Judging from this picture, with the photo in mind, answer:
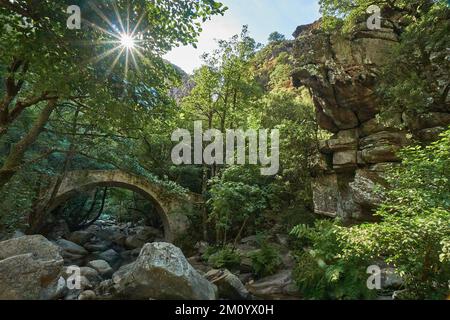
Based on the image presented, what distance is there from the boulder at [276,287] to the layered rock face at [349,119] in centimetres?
396

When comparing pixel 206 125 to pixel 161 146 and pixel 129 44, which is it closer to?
pixel 161 146

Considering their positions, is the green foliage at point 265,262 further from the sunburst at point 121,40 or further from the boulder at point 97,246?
the boulder at point 97,246

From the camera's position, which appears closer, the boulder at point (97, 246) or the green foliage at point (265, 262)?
the green foliage at point (265, 262)

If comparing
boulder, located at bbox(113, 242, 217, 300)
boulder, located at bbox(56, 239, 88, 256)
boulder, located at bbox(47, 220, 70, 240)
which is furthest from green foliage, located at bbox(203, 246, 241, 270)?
boulder, located at bbox(47, 220, 70, 240)

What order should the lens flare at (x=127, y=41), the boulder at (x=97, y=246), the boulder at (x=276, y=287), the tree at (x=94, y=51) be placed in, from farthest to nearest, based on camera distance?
the boulder at (x=97, y=246) → the boulder at (x=276, y=287) → the lens flare at (x=127, y=41) → the tree at (x=94, y=51)

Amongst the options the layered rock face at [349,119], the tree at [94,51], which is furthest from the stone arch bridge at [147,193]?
the tree at [94,51]

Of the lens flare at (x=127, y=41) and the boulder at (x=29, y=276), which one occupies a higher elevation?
the lens flare at (x=127, y=41)

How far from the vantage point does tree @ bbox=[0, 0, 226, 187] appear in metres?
4.55

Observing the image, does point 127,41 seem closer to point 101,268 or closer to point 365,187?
point 365,187

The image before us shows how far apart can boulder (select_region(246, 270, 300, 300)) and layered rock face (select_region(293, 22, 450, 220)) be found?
13.0 ft

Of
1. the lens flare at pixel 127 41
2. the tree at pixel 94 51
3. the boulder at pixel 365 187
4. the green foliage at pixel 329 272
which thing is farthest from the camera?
the boulder at pixel 365 187

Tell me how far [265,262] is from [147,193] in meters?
9.39

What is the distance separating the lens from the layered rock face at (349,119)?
37.8 ft

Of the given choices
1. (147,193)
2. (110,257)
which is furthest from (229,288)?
(110,257)
